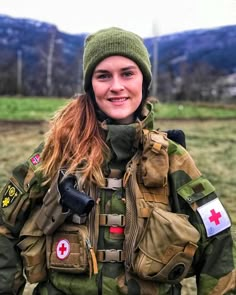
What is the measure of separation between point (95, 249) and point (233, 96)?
1034 inches

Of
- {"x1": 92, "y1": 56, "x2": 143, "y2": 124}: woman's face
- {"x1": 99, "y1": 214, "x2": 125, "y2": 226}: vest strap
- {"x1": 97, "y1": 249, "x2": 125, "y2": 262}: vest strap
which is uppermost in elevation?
{"x1": 92, "y1": 56, "x2": 143, "y2": 124}: woman's face

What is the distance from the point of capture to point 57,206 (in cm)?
209

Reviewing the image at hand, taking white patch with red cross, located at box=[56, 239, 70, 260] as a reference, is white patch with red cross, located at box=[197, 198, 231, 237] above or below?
above

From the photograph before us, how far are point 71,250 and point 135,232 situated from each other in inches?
9.9

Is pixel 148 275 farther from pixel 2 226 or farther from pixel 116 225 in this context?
pixel 2 226

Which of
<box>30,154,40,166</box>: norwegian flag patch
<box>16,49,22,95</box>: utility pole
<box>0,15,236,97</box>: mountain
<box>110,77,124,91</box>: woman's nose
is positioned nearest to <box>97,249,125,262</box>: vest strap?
<box>30,154,40,166</box>: norwegian flag patch

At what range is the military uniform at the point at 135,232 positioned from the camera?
6.60ft

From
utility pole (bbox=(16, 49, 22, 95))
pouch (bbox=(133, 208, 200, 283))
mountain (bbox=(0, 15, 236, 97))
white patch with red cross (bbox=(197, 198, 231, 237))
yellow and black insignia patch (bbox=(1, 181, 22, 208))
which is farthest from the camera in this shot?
mountain (bbox=(0, 15, 236, 97))

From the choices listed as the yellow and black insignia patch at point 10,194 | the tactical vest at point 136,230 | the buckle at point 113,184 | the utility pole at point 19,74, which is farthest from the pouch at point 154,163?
the utility pole at point 19,74

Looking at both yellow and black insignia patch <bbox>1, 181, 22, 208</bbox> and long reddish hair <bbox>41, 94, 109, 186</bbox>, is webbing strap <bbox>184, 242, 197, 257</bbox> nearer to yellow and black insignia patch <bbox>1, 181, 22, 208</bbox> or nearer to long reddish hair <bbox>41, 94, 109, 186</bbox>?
long reddish hair <bbox>41, 94, 109, 186</bbox>

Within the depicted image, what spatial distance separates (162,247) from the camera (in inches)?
78.4

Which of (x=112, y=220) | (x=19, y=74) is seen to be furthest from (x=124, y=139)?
(x=19, y=74)

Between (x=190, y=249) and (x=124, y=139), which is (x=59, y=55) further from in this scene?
(x=190, y=249)

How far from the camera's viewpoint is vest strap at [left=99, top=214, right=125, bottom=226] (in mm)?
2066
